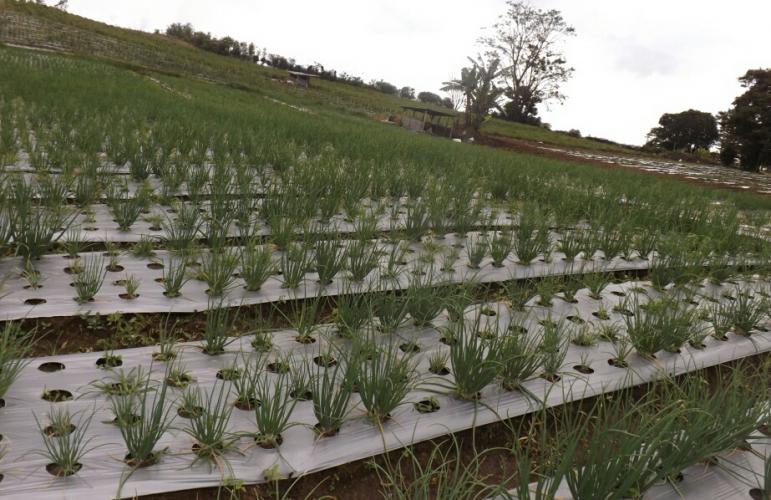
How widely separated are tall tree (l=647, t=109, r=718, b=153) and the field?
39.6 metres

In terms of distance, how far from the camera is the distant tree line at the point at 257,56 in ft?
127

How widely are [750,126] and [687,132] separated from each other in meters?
16.5

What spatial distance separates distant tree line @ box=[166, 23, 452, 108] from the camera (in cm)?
3875

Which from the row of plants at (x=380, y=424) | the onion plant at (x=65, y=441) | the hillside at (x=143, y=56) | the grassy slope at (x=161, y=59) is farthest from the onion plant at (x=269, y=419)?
the grassy slope at (x=161, y=59)

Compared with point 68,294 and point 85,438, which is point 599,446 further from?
point 68,294

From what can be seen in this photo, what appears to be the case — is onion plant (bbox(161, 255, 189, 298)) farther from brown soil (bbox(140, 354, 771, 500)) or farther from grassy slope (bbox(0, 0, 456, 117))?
grassy slope (bbox(0, 0, 456, 117))

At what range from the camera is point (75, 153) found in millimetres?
3773

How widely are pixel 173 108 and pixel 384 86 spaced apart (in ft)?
137

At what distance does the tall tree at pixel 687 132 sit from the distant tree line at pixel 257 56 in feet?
57.4

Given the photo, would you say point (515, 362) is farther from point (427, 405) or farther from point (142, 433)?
point (142, 433)

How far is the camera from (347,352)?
159 centimetres

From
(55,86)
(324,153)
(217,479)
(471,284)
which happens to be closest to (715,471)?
(471,284)

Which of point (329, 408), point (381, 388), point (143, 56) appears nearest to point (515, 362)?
point (381, 388)

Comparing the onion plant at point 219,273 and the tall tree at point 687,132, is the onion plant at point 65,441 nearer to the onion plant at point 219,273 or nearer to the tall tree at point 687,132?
the onion plant at point 219,273
